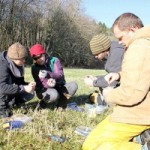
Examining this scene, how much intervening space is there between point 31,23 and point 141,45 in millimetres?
32857

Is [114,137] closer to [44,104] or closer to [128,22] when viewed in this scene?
[128,22]

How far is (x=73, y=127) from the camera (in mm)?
5344

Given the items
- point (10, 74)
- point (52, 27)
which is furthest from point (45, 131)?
point (52, 27)

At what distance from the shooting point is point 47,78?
677 cm

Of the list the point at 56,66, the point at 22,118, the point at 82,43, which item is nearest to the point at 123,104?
the point at 22,118

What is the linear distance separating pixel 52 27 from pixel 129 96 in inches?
1404

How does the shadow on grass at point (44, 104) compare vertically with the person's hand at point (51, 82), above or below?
below

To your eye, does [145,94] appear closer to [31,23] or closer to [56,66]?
[56,66]

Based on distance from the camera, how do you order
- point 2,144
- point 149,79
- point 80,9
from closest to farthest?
point 149,79, point 2,144, point 80,9

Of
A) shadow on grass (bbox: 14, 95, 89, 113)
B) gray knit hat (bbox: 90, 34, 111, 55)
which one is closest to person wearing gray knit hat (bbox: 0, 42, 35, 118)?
shadow on grass (bbox: 14, 95, 89, 113)

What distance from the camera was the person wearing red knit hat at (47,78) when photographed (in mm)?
6570

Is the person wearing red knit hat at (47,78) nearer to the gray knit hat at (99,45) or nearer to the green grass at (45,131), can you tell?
the green grass at (45,131)

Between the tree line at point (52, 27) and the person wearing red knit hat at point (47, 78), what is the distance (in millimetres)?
25917

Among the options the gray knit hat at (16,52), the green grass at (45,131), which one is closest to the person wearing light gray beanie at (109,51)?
the green grass at (45,131)
